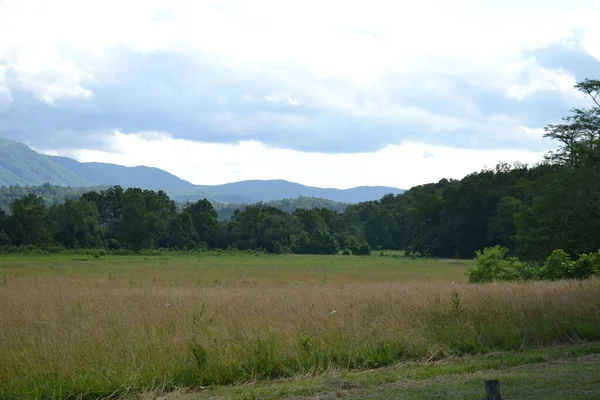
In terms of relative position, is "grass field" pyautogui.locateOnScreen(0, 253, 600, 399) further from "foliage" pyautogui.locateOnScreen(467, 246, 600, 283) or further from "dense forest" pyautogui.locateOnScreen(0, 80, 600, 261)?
"dense forest" pyautogui.locateOnScreen(0, 80, 600, 261)

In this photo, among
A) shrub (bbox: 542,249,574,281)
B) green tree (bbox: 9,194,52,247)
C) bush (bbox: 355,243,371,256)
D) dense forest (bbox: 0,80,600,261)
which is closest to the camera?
shrub (bbox: 542,249,574,281)

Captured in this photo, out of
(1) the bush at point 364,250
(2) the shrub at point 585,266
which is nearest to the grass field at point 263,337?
(2) the shrub at point 585,266

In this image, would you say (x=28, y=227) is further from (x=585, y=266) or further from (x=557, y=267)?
(x=585, y=266)

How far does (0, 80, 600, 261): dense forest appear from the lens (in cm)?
4644

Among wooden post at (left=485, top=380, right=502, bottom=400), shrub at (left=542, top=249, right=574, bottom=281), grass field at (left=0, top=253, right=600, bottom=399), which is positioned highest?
wooden post at (left=485, top=380, right=502, bottom=400)

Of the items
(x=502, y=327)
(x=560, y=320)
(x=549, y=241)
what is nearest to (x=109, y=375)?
(x=502, y=327)

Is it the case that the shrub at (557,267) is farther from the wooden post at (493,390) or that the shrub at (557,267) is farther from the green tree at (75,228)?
the green tree at (75,228)

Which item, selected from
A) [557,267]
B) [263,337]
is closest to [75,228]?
[557,267]

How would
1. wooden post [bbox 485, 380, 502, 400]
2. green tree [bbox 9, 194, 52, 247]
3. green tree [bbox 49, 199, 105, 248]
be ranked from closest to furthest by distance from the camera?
wooden post [bbox 485, 380, 502, 400]
green tree [bbox 9, 194, 52, 247]
green tree [bbox 49, 199, 105, 248]

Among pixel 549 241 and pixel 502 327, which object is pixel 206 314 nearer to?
pixel 502 327

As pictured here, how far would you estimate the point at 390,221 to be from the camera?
138500mm

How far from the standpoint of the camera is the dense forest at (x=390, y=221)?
46438 mm

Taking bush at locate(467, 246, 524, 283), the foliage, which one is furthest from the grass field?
bush at locate(467, 246, 524, 283)

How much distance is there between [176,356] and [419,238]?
9861 centimetres
